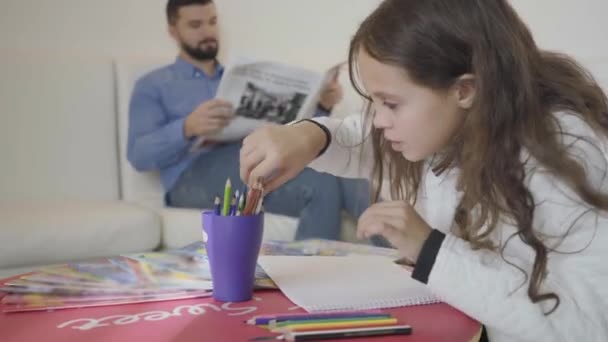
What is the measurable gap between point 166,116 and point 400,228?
1669 mm

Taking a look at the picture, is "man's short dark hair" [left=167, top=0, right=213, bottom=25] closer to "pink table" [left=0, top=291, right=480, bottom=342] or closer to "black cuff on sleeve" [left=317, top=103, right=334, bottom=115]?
"black cuff on sleeve" [left=317, top=103, right=334, bottom=115]

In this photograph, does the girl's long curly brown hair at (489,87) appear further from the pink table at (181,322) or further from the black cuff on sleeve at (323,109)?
the black cuff on sleeve at (323,109)

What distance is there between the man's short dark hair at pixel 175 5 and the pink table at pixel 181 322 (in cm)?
193

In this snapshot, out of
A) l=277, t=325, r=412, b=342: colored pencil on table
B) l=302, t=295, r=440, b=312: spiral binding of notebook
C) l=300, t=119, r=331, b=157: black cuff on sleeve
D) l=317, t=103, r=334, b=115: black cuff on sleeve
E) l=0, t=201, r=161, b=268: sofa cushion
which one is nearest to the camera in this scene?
l=277, t=325, r=412, b=342: colored pencil on table

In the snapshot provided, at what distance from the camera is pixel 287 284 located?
2.79ft

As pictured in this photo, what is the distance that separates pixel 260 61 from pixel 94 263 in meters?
1.15

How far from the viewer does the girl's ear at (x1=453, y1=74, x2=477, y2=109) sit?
2.93ft

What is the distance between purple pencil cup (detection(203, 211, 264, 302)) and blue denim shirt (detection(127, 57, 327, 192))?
1.43 m

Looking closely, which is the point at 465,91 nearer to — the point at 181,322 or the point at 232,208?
the point at 232,208

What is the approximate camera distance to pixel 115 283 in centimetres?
85

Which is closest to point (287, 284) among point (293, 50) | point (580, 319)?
point (580, 319)

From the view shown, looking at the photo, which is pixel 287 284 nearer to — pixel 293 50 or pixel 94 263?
pixel 94 263

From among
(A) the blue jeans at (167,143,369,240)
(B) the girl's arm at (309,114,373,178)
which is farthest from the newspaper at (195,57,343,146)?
(B) the girl's arm at (309,114,373,178)

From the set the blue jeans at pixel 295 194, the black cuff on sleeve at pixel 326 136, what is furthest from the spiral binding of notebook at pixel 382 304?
the blue jeans at pixel 295 194
